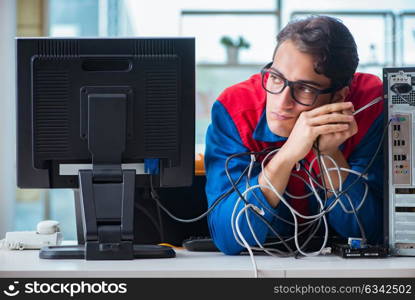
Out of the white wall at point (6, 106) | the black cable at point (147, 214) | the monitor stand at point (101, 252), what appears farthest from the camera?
the white wall at point (6, 106)

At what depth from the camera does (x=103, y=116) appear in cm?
154

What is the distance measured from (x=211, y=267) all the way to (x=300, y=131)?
0.39 m

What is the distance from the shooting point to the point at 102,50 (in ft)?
5.14

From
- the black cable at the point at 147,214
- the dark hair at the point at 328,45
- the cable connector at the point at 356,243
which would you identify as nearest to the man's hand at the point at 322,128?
the dark hair at the point at 328,45

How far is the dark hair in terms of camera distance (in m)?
1.61

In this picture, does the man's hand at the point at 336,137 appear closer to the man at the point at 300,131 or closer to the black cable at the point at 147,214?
the man at the point at 300,131

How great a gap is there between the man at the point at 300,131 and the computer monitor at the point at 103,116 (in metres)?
0.17

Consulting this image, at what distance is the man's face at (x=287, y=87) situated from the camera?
160cm

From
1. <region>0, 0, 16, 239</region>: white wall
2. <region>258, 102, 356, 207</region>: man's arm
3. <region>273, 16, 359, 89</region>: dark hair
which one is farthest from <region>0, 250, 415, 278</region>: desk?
<region>0, 0, 16, 239</region>: white wall

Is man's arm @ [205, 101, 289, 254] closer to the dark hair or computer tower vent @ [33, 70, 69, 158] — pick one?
the dark hair

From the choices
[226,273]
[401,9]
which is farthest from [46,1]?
[226,273]

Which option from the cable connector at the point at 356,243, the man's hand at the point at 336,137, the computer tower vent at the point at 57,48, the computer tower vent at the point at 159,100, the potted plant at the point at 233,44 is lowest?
the cable connector at the point at 356,243

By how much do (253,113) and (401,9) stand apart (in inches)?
97.1

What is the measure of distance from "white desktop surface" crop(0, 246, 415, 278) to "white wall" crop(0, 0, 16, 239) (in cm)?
241
